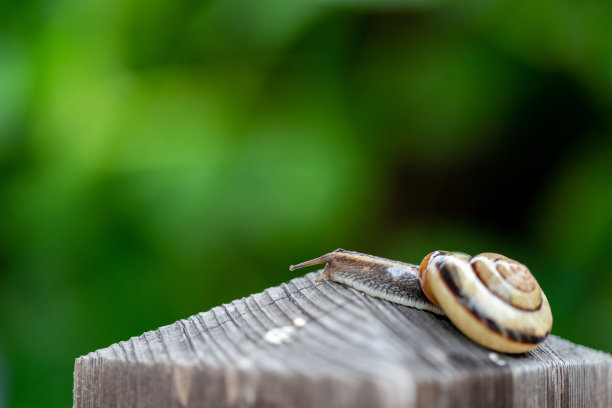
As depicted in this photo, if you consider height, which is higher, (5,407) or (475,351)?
(475,351)

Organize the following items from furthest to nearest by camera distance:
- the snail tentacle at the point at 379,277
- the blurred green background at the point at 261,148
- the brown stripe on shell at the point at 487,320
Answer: the blurred green background at the point at 261,148
the snail tentacle at the point at 379,277
the brown stripe on shell at the point at 487,320

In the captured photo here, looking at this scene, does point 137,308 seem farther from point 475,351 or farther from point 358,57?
point 475,351

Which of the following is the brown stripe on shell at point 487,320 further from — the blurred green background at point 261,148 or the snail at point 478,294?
the blurred green background at point 261,148

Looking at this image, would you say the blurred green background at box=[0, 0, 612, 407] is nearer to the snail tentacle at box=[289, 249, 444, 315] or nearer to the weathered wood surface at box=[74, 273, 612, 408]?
the snail tentacle at box=[289, 249, 444, 315]

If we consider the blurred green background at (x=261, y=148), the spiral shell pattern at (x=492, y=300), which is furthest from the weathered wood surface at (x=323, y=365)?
the blurred green background at (x=261, y=148)

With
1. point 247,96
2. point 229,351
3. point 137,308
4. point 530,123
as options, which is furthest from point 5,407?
point 530,123

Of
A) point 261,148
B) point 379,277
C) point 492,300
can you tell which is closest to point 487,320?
point 492,300
